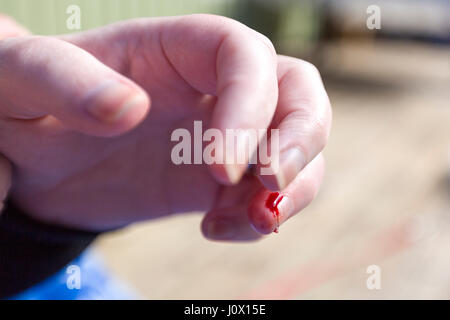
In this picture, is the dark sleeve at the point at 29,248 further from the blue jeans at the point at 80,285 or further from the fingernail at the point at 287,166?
the fingernail at the point at 287,166

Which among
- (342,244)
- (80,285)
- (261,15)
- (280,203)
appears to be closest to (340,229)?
(342,244)

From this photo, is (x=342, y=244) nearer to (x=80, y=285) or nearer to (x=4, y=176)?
(x=80, y=285)

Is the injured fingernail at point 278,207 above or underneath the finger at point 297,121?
underneath

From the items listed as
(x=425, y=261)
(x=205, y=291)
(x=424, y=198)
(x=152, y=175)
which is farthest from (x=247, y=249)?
(x=152, y=175)

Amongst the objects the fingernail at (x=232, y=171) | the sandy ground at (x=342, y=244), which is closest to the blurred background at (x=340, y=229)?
the sandy ground at (x=342, y=244)

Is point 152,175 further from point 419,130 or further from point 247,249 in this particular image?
point 419,130

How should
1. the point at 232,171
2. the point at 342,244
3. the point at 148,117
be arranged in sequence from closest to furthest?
the point at 232,171 → the point at 148,117 → the point at 342,244
